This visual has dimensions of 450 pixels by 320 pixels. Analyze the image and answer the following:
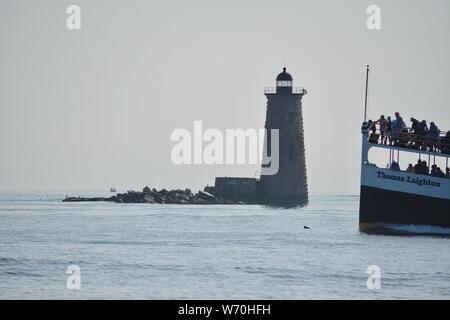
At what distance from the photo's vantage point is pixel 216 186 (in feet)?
367

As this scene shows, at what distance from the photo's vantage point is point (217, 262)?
44.1m

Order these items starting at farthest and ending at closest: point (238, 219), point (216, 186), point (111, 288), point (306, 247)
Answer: point (216, 186), point (238, 219), point (306, 247), point (111, 288)

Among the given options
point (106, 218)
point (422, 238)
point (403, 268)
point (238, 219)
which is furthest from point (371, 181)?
point (106, 218)

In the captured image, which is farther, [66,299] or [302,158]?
[302,158]

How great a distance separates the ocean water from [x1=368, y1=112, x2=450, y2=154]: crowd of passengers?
439 centimetres

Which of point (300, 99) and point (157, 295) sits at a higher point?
point (300, 99)

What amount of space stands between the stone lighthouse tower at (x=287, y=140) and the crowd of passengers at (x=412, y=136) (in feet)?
150

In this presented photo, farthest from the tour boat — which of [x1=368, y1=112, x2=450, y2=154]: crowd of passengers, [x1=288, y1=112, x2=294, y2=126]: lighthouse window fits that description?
[x1=288, y1=112, x2=294, y2=126]: lighthouse window

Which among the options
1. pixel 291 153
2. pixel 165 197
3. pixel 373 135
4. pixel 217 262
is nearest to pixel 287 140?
pixel 291 153

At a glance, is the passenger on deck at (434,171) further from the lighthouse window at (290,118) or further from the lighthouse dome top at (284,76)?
the lighthouse dome top at (284,76)

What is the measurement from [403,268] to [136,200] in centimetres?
7807

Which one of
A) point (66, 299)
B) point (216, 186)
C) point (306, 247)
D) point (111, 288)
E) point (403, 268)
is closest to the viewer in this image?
point (66, 299)

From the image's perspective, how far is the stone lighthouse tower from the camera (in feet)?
324

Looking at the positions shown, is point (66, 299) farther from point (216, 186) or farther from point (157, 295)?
point (216, 186)
